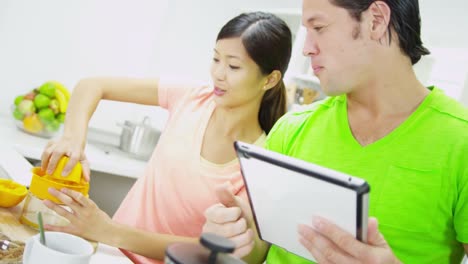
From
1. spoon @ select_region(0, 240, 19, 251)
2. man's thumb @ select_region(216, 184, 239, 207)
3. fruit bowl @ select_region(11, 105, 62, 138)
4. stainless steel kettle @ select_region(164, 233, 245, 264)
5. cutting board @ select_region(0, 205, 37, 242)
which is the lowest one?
fruit bowl @ select_region(11, 105, 62, 138)

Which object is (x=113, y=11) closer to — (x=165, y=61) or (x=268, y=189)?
(x=165, y=61)

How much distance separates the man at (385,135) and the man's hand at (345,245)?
0.23 meters

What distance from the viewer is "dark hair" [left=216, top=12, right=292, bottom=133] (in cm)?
149

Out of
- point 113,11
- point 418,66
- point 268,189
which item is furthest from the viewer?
point 113,11

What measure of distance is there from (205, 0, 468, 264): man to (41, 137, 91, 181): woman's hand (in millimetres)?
343

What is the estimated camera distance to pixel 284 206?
85 cm

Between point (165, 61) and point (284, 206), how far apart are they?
2420 millimetres

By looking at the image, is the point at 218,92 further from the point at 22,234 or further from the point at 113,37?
the point at 113,37

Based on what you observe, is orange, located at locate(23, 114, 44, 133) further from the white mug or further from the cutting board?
the white mug

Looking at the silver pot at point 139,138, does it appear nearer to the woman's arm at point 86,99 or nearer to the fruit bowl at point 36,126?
the fruit bowl at point 36,126

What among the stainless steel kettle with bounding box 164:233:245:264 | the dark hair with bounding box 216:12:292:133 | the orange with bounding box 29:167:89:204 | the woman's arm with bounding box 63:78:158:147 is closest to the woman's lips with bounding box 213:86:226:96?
the dark hair with bounding box 216:12:292:133

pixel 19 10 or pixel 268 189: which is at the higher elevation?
pixel 19 10

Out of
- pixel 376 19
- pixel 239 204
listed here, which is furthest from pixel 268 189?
pixel 376 19

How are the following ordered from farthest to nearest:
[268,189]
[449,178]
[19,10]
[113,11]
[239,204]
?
[113,11] → [19,10] → [239,204] → [449,178] → [268,189]
